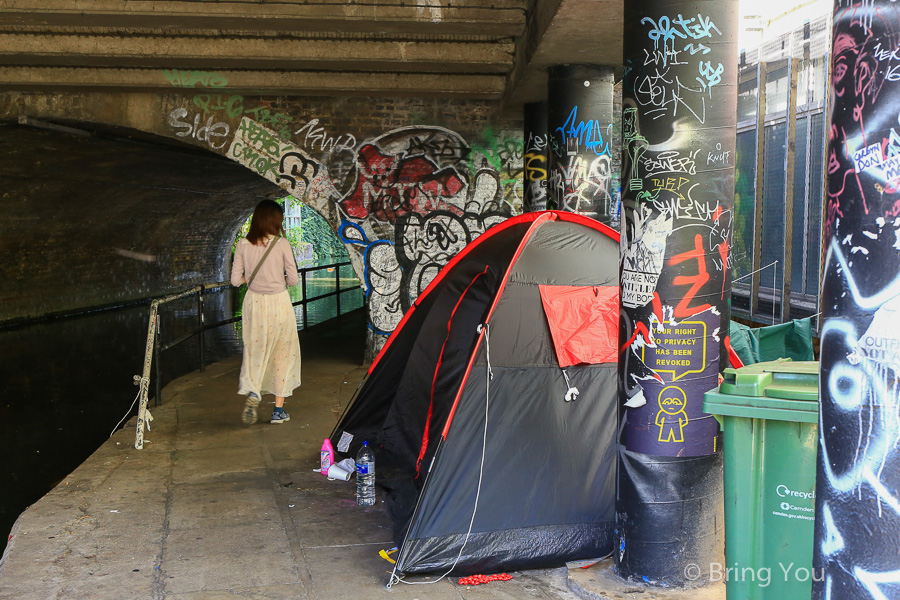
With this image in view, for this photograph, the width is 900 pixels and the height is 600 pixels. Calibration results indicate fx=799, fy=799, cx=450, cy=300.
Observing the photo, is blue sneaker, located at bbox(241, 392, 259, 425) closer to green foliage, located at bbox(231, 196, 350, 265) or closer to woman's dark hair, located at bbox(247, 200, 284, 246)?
woman's dark hair, located at bbox(247, 200, 284, 246)

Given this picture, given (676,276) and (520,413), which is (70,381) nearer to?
(520,413)

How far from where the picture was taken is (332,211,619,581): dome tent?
148 inches

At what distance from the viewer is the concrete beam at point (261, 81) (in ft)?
28.3

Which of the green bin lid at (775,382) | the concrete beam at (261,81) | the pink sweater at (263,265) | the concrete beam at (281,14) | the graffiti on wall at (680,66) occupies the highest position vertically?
the concrete beam at (281,14)

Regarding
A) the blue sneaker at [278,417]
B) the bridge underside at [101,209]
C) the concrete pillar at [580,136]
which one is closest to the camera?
the blue sneaker at [278,417]

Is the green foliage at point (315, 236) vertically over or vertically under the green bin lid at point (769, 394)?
over

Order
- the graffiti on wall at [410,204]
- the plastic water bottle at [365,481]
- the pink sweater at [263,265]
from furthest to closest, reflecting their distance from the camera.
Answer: the graffiti on wall at [410,204], the pink sweater at [263,265], the plastic water bottle at [365,481]

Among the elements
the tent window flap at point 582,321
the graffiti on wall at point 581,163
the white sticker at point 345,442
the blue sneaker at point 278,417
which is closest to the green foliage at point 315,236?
the graffiti on wall at point 581,163

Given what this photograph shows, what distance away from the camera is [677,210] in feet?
11.1

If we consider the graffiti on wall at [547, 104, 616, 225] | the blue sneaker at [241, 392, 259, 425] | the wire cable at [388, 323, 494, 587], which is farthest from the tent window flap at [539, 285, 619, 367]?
the graffiti on wall at [547, 104, 616, 225]

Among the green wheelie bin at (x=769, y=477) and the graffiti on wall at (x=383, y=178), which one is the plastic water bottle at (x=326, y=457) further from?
the graffiti on wall at (x=383, y=178)

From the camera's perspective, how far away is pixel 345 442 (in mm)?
5258

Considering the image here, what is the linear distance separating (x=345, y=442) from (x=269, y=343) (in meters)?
1.29

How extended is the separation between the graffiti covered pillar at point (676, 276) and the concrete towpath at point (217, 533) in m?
0.33
